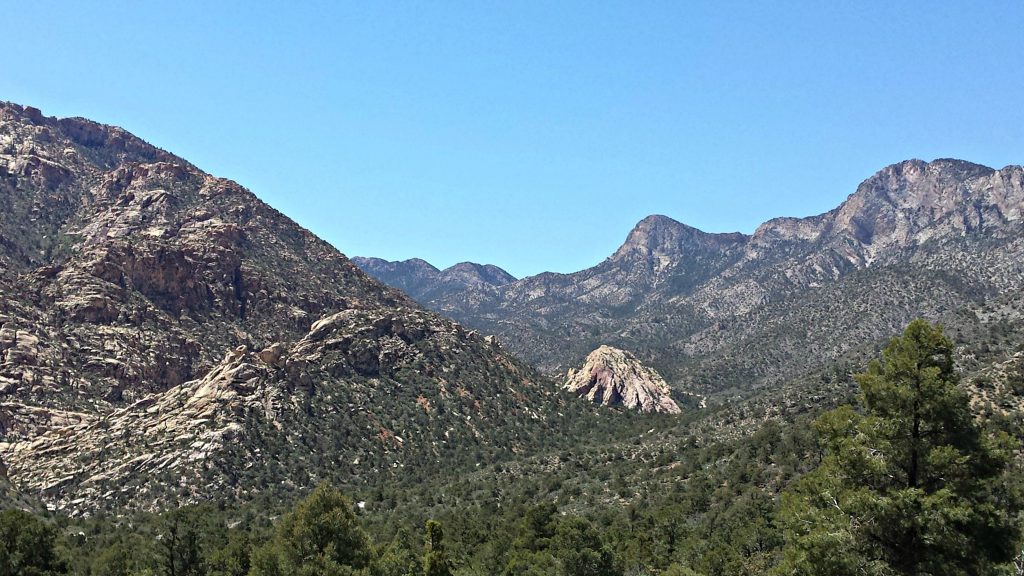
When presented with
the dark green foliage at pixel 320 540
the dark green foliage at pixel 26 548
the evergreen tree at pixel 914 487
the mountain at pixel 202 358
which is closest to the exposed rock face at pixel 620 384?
the mountain at pixel 202 358

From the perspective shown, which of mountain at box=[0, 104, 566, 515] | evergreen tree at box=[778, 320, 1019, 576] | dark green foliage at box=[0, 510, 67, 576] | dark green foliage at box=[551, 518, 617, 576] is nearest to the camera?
evergreen tree at box=[778, 320, 1019, 576]

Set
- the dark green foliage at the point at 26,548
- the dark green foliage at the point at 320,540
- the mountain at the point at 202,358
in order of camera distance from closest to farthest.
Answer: the dark green foliage at the point at 320,540
the dark green foliage at the point at 26,548
the mountain at the point at 202,358

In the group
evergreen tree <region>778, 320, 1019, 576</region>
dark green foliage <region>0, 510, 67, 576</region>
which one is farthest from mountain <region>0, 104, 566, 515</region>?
evergreen tree <region>778, 320, 1019, 576</region>

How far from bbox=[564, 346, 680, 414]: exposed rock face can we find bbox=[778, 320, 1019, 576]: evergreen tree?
11683cm

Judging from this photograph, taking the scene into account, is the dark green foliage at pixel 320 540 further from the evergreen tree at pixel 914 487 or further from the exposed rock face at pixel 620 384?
the exposed rock face at pixel 620 384

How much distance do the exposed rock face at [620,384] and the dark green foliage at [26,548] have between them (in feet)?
356

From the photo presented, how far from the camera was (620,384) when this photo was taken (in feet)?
454

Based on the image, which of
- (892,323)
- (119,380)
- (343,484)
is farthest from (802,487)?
(892,323)

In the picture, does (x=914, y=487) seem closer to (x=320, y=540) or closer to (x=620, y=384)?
(x=320, y=540)

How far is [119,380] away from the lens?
94312 mm

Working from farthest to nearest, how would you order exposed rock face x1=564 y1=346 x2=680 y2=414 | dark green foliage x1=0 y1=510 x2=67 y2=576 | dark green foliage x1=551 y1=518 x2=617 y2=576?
1. exposed rock face x1=564 y1=346 x2=680 y2=414
2. dark green foliage x1=551 y1=518 x2=617 y2=576
3. dark green foliage x1=0 y1=510 x2=67 y2=576

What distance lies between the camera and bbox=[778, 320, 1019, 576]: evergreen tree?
14156 mm

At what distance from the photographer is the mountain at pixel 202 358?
7694 cm

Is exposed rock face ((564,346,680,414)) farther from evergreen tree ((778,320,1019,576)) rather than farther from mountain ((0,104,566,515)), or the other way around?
evergreen tree ((778,320,1019,576))
